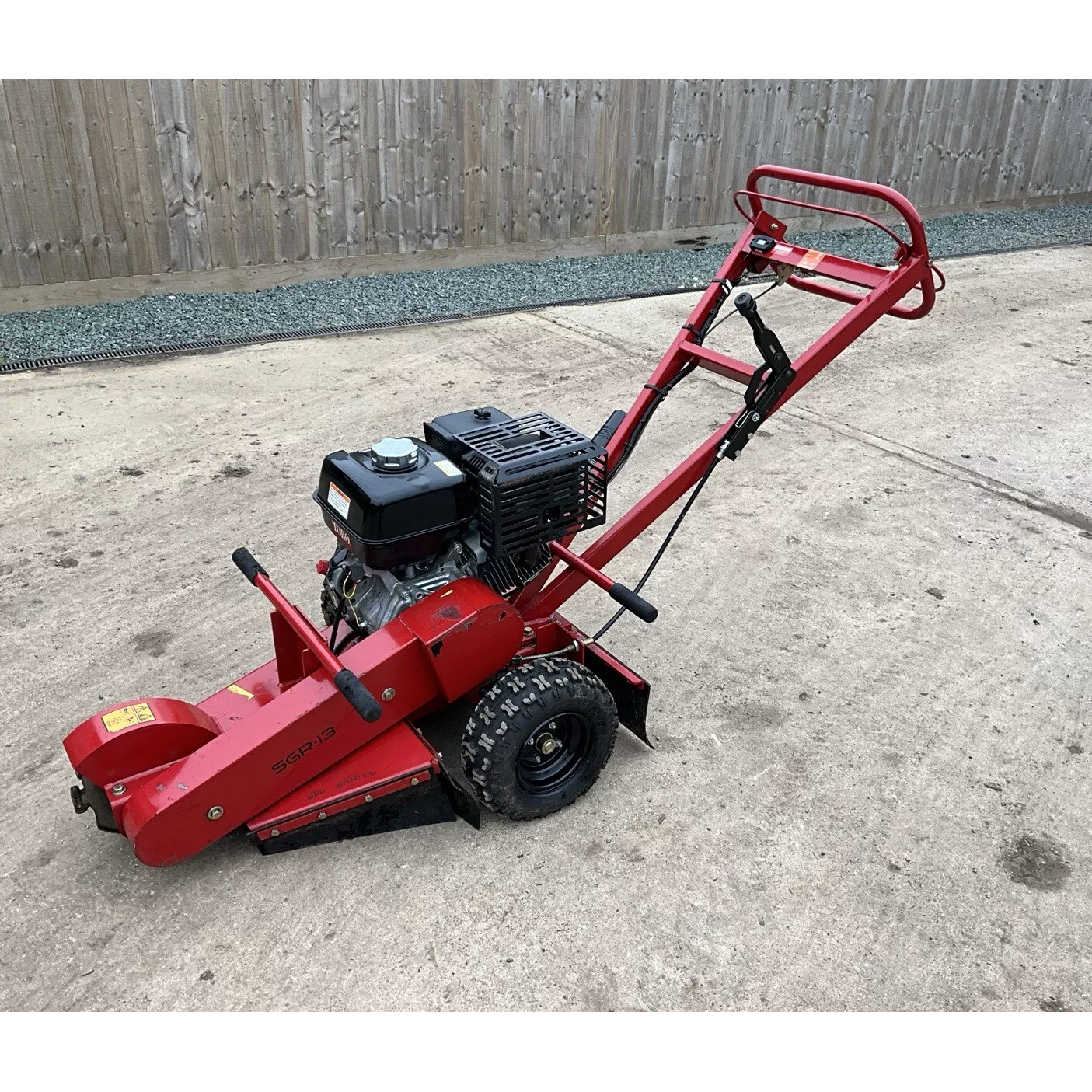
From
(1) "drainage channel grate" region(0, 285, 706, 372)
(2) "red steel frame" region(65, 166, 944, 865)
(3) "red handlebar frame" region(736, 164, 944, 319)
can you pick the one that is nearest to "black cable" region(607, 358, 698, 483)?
(2) "red steel frame" region(65, 166, 944, 865)

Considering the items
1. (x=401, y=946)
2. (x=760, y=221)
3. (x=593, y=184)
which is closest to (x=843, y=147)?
(x=593, y=184)

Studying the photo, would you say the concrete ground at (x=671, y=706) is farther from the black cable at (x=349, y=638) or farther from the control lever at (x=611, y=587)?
the control lever at (x=611, y=587)

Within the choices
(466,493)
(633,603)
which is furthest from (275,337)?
(633,603)

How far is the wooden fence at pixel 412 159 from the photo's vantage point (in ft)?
20.5

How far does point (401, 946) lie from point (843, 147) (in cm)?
894

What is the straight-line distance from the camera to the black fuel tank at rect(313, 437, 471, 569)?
255 cm

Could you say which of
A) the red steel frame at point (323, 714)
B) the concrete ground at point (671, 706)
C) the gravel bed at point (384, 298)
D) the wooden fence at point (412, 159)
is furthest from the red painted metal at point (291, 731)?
the wooden fence at point (412, 159)

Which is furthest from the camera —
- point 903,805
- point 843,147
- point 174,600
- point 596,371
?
point 843,147

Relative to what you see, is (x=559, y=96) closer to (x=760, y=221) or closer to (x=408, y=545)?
(x=760, y=221)

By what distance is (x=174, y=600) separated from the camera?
3697mm

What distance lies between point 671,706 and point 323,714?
4.02 ft

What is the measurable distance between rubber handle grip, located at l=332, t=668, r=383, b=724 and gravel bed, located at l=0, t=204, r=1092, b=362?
4.34m

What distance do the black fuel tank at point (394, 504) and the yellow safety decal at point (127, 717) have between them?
0.65 metres

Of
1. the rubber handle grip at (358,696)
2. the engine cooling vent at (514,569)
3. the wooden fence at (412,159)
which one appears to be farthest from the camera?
the wooden fence at (412,159)
